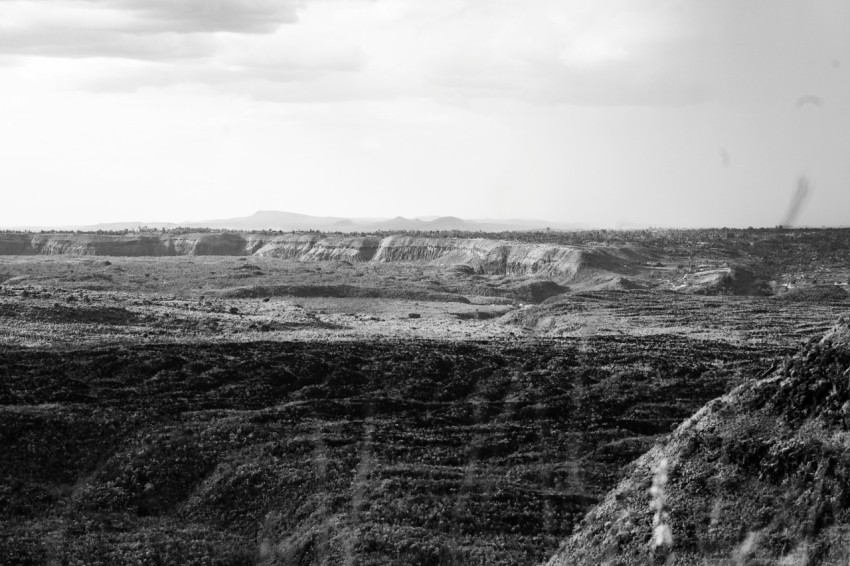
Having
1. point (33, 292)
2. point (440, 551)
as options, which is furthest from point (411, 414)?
point (33, 292)

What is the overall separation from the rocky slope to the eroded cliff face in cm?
9001

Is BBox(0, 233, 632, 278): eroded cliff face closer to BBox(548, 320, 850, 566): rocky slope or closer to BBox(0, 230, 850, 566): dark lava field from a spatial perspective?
BBox(0, 230, 850, 566): dark lava field

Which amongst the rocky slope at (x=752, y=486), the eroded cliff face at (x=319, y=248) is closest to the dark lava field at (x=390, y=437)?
the rocky slope at (x=752, y=486)

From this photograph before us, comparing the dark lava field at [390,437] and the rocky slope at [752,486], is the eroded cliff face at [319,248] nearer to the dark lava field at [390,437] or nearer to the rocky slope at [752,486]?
the dark lava field at [390,437]

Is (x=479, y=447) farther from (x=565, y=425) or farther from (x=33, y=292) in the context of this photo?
(x=33, y=292)

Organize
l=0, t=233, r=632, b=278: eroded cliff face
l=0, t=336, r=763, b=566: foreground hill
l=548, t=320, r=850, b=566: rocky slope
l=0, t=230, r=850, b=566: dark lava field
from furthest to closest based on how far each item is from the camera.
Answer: l=0, t=233, r=632, b=278: eroded cliff face → l=0, t=336, r=763, b=566: foreground hill → l=0, t=230, r=850, b=566: dark lava field → l=548, t=320, r=850, b=566: rocky slope

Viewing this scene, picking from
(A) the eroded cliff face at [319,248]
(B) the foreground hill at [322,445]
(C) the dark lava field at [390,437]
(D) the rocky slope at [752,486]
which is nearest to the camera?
(D) the rocky slope at [752,486]

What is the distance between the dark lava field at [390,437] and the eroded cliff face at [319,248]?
51904 mm

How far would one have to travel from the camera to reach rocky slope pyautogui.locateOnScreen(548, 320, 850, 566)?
12.5m

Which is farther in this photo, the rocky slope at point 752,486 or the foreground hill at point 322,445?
the foreground hill at point 322,445

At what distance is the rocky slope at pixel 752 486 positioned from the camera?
41.1ft

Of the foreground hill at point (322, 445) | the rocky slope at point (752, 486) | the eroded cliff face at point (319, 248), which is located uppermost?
the eroded cliff face at point (319, 248)

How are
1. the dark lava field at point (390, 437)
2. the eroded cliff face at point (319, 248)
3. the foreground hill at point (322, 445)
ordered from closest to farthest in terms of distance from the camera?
the dark lava field at point (390, 437), the foreground hill at point (322, 445), the eroded cliff face at point (319, 248)

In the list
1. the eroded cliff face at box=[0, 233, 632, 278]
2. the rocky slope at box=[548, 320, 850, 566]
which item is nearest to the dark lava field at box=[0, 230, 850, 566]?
the rocky slope at box=[548, 320, 850, 566]
